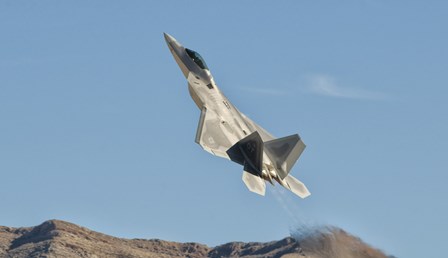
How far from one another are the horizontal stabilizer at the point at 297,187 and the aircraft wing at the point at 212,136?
5.96m

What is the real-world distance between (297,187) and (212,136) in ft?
27.3

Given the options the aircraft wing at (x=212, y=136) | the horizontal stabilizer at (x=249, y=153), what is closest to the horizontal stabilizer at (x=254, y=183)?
the horizontal stabilizer at (x=249, y=153)

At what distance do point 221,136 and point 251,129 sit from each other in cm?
590

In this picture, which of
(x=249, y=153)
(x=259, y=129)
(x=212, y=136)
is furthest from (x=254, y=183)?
(x=259, y=129)

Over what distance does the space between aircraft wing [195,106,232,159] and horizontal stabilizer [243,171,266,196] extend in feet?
7.83

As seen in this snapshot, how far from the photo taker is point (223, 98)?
9662cm

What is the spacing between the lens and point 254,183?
3398 inches

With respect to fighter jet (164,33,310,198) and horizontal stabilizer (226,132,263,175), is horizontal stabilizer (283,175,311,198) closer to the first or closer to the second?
fighter jet (164,33,310,198)

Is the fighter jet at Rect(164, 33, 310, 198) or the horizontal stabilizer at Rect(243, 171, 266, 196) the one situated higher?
the fighter jet at Rect(164, 33, 310, 198)

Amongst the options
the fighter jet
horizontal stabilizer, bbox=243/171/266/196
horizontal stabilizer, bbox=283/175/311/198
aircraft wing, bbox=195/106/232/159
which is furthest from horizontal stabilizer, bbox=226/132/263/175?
horizontal stabilizer, bbox=283/175/311/198

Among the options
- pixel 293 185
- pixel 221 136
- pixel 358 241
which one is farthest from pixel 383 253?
pixel 221 136

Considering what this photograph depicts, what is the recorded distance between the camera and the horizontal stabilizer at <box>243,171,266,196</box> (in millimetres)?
85688

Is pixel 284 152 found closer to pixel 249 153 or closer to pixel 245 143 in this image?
pixel 249 153

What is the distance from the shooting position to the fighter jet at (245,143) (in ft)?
287
